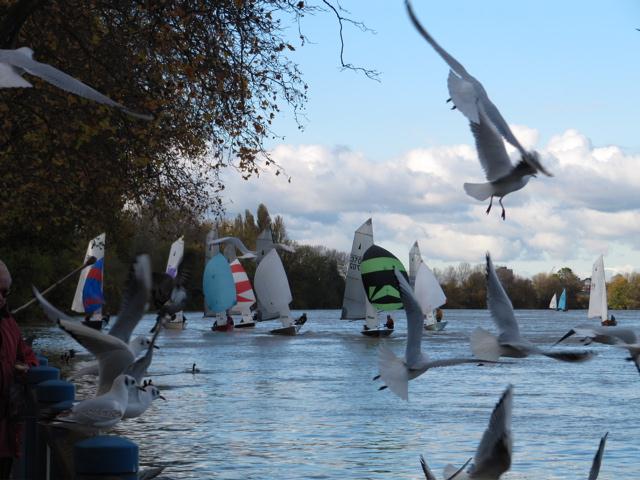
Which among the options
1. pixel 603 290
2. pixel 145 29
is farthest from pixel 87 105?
pixel 603 290

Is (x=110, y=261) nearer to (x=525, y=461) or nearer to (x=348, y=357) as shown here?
(x=348, y=357)

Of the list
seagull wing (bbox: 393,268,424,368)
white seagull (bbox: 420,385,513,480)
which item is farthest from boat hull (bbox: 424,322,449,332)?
white seagull (bbox: 420,385,513,480)

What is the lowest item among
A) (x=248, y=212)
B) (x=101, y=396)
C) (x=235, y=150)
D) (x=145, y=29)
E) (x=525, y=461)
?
(x=525, y=461)

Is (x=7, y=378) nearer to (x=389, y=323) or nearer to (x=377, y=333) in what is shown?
(x=377, y=333)

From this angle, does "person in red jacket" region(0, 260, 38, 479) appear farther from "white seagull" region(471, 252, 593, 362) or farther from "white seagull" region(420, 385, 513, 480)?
"white seagull" region(420, 385, 513, 480)

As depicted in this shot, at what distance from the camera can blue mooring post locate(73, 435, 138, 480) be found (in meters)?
4.04

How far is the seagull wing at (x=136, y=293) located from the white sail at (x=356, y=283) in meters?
53.7

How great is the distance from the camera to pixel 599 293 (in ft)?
232

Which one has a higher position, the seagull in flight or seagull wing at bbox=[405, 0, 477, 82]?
seagull wing at bbox=[405, 0, 477, 82]

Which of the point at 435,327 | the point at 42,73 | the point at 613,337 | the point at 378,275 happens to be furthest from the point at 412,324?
the point at 435,327

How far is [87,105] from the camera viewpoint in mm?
14602

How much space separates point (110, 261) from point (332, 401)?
38304 mm

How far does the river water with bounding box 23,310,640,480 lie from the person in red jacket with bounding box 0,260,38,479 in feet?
11.0

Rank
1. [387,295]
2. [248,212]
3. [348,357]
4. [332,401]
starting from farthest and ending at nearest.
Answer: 1. [248,212]
2. [387,295]
3. [348,357]
4. [332,401]
